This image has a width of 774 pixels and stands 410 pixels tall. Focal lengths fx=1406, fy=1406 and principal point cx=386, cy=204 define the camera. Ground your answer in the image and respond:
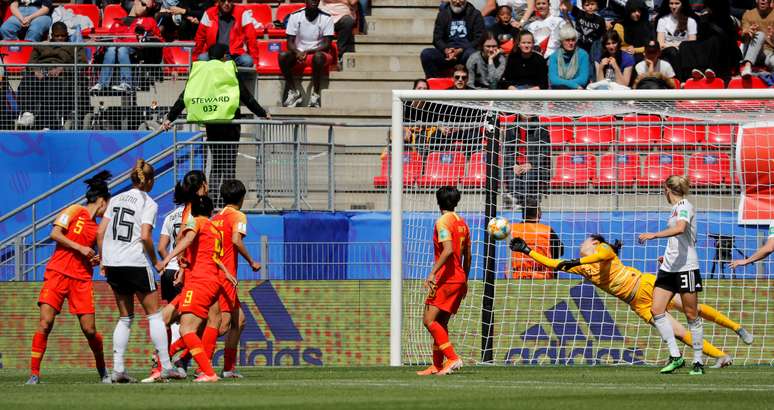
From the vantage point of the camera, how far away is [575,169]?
16859mm

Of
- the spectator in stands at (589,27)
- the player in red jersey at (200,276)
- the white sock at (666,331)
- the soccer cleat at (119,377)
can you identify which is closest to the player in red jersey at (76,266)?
the soccer cleat at (119,377)

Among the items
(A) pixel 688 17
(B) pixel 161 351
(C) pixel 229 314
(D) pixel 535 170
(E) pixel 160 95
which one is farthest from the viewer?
(A) pixel 688 17

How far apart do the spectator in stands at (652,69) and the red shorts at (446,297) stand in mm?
7406

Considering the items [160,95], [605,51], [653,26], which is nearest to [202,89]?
[160,95]

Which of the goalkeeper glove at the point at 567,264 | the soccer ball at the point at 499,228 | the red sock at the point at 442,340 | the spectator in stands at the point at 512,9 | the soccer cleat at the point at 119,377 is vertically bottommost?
the soccer cleat at the point at 119,377

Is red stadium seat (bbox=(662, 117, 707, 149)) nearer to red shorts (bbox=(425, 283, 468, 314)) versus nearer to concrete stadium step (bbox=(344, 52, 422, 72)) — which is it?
red shorts (bbox=(425, 283, 468, 314))

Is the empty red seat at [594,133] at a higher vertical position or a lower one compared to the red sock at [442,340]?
higher

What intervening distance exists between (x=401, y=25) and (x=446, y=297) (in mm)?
10951

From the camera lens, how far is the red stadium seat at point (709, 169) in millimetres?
16516

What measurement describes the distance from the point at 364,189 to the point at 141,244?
643 cm

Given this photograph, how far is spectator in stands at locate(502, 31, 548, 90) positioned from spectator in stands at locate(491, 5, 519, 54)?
1.24 meters

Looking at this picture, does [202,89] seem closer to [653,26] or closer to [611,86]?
[611,86]

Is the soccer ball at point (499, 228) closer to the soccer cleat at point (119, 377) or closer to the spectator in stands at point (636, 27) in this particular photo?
the soccer cleat at point (119, 377)

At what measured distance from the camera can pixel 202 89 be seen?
726 inches
